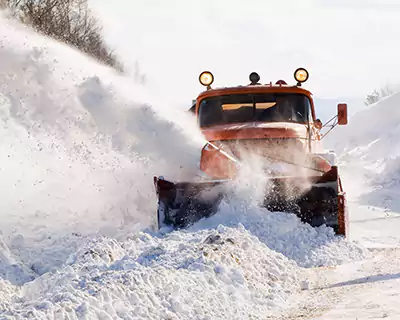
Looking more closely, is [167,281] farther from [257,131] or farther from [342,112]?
[342,112]

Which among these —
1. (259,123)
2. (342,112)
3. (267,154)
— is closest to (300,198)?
(267,154)

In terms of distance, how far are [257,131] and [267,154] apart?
32 cm

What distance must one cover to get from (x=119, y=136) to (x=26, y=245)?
4.39 m

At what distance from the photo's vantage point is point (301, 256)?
6.86 m

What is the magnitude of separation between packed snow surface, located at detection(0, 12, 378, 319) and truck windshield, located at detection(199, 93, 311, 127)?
441 millimetres

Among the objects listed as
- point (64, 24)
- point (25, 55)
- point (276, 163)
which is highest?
point (64, 24)

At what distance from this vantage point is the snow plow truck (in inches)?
302

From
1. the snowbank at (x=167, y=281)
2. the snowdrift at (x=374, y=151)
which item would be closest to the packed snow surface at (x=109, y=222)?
the snowbank at (x=167, y=281)

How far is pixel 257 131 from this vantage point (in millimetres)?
8578

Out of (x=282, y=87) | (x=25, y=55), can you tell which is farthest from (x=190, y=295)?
(x=25, y=55)

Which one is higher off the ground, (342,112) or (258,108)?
(258,108)

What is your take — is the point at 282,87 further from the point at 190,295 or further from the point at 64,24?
the point at 64,24

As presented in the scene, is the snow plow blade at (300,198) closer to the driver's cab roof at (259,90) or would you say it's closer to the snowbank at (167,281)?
the snowbank at (167,281)

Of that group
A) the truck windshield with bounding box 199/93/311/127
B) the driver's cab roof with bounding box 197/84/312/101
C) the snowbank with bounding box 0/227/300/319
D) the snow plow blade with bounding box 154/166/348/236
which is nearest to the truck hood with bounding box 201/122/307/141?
the truck windshield with bounding box 199/93/311/127
